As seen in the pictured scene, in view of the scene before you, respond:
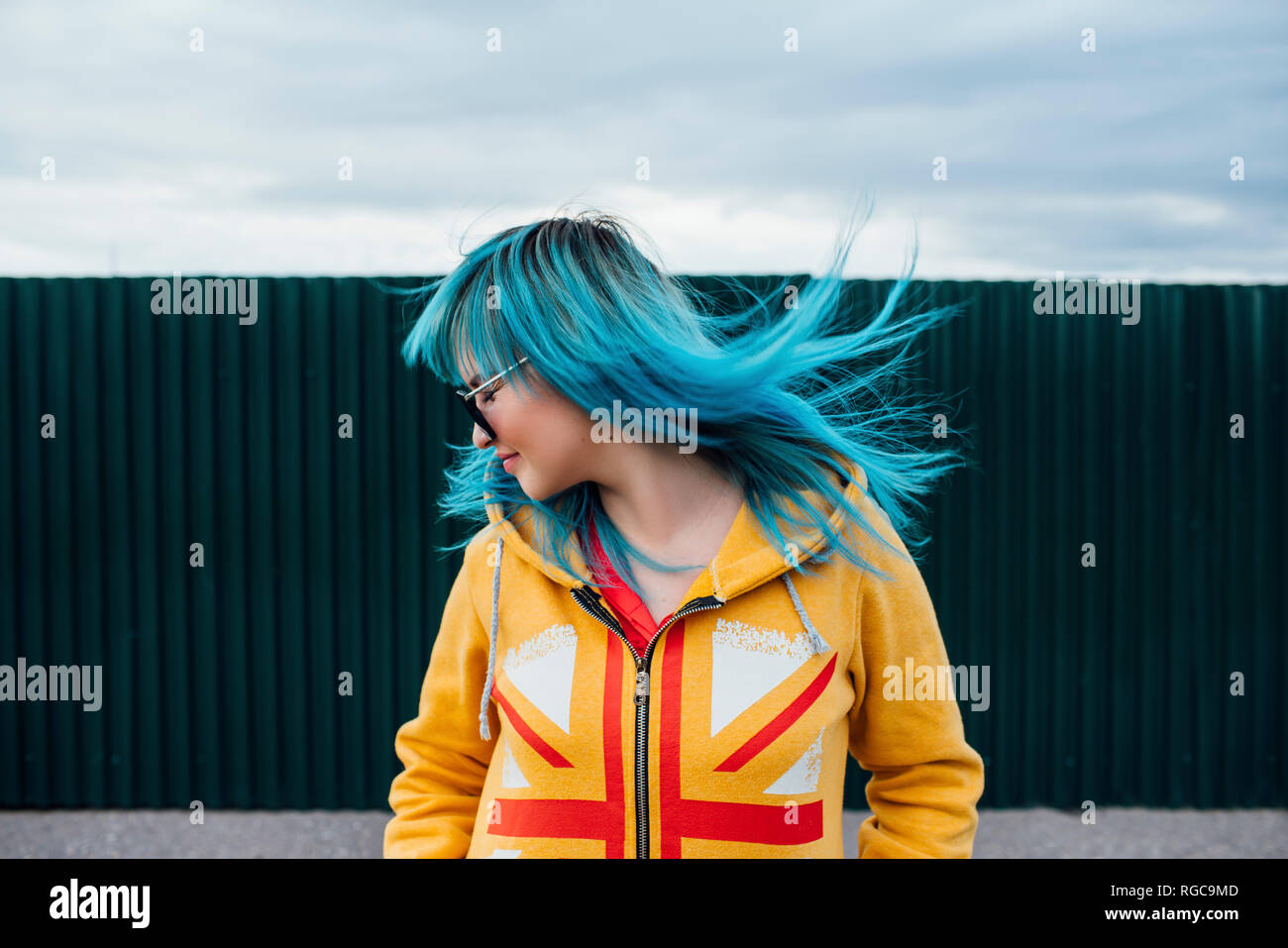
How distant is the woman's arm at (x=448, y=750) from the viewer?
1821mm

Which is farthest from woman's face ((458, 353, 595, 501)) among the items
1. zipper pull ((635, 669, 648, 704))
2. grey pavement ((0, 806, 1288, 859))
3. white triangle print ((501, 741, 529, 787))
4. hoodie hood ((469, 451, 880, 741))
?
grey pavement ((0, 806, 1288, 859))

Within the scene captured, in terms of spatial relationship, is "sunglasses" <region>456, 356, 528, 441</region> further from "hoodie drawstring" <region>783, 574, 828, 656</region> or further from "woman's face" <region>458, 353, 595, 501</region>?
"hoodie drawstring" <region>783, 574, 828, 656</region>

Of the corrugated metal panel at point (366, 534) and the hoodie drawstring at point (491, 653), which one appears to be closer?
the hoodie drawstring at point (491, 653)

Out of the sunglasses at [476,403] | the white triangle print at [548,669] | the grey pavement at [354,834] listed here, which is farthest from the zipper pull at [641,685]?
the grey pavement at [354,834]

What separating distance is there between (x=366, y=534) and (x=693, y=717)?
3750 mm

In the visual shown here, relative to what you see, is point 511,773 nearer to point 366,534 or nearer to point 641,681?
point 641,681

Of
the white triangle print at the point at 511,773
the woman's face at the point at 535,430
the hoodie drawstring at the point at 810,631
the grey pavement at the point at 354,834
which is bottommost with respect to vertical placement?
the grey pavement at the point at 354,834

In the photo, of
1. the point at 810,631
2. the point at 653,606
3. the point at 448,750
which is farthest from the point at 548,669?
the point at 810,631

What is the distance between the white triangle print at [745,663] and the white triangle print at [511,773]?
1.14 ft

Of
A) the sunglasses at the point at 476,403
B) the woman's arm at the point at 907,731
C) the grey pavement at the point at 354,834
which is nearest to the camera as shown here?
the sunglasses at the point at 476,403

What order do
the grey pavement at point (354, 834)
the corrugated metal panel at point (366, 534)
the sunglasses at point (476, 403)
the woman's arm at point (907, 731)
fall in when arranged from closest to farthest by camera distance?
1. the sunglasses at point (476, 403)
2. the woman's arm at point (907, 731)
3. the grey pavement at point (354, 834)
4. the corrugated metal panel at point (366, 534)

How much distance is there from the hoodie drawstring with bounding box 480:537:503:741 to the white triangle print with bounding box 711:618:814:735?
39cm

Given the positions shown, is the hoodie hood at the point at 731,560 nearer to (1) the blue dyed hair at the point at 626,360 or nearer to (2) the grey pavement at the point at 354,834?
(1) the blue dyed hair at the point at 626,360

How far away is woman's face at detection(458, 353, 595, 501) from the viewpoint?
164cm
